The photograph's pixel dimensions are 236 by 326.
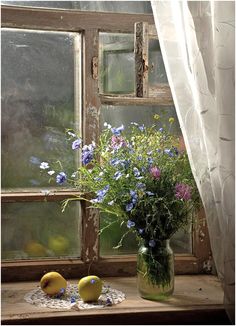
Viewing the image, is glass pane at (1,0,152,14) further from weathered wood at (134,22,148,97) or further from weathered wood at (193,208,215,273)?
weathered wood at (193,208,215,273)

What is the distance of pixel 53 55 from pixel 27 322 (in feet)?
3.13

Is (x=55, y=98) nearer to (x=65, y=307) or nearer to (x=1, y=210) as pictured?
(x=1, y=210)

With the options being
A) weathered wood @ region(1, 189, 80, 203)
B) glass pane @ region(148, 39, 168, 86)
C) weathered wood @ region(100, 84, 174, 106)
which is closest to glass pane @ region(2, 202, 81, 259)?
weathered wood @ region(1, 189, 80, 203)

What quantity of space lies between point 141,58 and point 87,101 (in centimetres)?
25

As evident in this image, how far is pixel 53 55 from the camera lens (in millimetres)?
2004

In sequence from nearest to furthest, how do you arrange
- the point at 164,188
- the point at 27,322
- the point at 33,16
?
1. the point at 27,322
2. the point at 164,188
3. the point at 33,16

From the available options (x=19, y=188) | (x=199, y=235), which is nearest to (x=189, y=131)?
(x=199, y=235)

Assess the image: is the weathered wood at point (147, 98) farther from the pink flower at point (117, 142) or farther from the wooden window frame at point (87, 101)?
the pink flower at point (117, 142)

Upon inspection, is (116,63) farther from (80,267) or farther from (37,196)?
(80,267)

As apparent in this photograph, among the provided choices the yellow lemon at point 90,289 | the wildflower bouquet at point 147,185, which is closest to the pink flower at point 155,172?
the wildflower bouquet at point 147,185

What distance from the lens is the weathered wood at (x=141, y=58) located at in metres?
1.93

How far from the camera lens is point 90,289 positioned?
1.70 metres

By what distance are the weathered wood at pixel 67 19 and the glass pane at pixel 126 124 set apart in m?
0.29

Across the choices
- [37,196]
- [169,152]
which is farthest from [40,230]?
[169,152]
